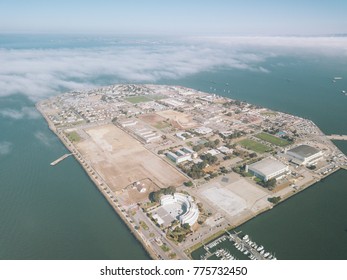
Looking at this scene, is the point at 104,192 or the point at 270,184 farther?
the point at 270,184

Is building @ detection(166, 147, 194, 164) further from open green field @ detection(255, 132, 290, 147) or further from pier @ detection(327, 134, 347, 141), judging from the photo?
pier @ detection(327, 134, 347, 141)

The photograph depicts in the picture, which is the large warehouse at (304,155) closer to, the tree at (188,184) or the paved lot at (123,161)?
the tree at (188,184)

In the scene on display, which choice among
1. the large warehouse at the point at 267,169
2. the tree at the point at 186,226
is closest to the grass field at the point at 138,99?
the large warehouse at the point at 267,169

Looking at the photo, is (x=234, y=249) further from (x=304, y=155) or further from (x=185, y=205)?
(x=304, y=155)

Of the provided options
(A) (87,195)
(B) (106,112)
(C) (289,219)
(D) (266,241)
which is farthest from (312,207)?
(B) (106,112)

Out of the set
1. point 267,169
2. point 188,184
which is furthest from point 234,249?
point 267,169
